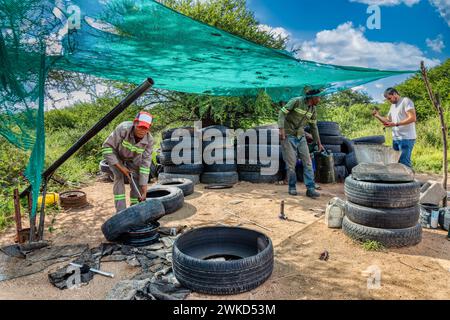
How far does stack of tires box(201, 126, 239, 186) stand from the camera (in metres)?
7.39

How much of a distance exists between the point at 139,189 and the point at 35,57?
7.39 feet

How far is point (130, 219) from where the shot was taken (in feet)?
11.7

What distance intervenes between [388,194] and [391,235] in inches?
18.8

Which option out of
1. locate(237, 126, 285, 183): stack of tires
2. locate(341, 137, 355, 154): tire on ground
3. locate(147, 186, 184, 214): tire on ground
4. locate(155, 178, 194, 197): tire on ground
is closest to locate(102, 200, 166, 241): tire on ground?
locate(147, 186, 184, 214): tire on ground

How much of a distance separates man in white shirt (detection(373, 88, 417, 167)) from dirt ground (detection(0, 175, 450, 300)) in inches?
70.3

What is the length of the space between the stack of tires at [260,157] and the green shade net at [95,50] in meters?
3.30

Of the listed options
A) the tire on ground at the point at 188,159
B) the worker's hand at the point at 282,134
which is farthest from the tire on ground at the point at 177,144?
the worker's hand at the point at 282,134

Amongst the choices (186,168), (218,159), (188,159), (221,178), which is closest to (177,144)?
(188,159)

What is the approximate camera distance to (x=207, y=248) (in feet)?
11.3

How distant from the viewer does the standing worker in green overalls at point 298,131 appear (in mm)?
5848

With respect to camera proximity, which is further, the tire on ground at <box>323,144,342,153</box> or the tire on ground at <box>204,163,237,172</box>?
the tire on ground at <box>323,144,342,153</box>

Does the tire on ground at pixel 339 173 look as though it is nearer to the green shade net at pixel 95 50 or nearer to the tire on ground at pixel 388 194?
the green shade net at pixel 95 50

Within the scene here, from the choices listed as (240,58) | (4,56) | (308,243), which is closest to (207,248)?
(308,243)

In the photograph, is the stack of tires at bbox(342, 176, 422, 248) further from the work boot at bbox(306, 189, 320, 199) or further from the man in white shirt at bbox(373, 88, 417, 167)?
the work boot at bbox(306, 189, 320, 199)
